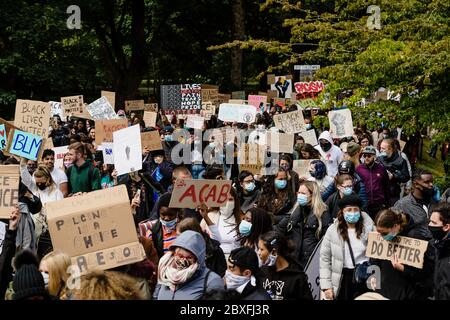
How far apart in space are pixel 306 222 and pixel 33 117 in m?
6.12

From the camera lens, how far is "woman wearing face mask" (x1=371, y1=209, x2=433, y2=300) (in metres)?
6.59

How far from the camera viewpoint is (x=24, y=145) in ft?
36.6

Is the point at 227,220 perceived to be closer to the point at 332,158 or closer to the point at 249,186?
the point at 249,186

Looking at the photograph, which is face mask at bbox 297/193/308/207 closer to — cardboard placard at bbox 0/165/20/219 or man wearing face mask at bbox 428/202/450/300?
man wearing face mask at bbox 428/202/450/300

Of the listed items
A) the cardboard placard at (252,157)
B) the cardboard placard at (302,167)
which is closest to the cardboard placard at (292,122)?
the cardboard placard at (252,157)

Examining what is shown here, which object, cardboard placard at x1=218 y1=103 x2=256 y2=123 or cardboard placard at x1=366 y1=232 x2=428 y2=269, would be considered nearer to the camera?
cardboard placard at x1=366 y1=232 x2=428 y2=269

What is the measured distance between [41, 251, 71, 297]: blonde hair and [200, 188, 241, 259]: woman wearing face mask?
→ 244 centimetres

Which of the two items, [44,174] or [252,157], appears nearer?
[44,174]

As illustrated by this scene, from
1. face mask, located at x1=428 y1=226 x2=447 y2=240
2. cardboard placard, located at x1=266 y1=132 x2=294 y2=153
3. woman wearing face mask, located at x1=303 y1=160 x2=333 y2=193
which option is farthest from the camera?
cardboard placard, located at x1=266 y1=132 x2=294 y2=153

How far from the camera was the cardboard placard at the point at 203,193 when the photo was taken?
7.90m

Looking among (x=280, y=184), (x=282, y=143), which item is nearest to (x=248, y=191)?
(x=280, y=184)

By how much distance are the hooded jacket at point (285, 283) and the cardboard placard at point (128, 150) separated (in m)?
4.15

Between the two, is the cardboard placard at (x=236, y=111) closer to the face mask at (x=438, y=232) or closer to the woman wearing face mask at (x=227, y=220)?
the woman wearing face mask at (x=227, y=220)

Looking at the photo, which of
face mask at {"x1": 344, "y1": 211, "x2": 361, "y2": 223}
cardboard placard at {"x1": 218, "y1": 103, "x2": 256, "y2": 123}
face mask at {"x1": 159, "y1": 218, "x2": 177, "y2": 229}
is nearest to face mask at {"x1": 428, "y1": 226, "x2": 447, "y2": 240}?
face mask at {"x1": 344, "y1": 211, "x2": 361, "y2": 223}
